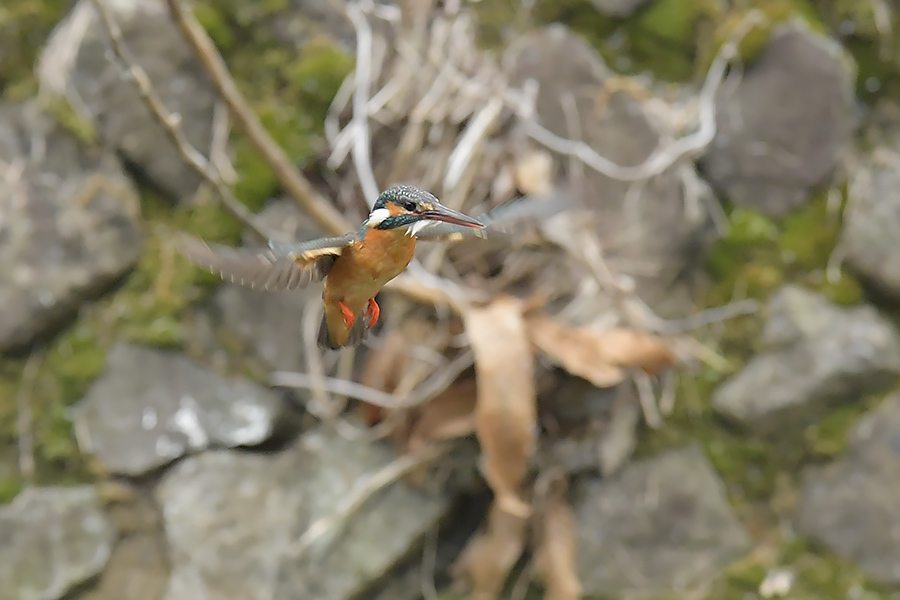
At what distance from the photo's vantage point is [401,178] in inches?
51.6

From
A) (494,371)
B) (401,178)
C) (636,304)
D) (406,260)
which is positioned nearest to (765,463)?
(636,304)

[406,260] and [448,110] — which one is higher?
[406,260]

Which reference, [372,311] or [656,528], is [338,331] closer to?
[372,311]

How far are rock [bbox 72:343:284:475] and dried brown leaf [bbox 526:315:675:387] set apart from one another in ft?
1.62

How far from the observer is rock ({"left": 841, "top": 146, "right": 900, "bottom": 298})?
1290mm

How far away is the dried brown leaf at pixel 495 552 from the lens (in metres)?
1.25

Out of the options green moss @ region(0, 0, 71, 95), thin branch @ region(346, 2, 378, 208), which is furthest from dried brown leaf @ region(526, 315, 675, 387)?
green moss @ region(0, 0, 71, 95)

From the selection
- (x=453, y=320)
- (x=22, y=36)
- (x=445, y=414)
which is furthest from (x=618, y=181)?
(x=22, y=36)

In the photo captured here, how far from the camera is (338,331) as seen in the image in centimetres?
64

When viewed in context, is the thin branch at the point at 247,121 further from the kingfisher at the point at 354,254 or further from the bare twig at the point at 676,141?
the kingfisher at the point at 354,254

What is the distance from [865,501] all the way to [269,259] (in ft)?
3.91

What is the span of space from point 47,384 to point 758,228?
128cm

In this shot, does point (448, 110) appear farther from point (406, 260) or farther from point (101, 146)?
point (406, 260)

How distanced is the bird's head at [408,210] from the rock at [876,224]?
1.12 meters
